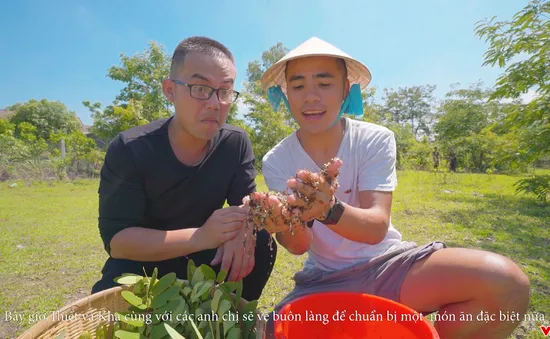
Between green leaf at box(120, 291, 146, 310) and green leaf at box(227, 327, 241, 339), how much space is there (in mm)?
442

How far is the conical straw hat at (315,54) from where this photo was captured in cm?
194

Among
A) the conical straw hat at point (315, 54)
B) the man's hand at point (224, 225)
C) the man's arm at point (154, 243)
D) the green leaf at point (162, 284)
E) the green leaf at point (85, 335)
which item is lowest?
the green leaf at point (85, 335)

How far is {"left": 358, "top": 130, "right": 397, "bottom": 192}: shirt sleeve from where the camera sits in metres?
1.92

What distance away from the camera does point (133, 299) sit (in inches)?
58.4

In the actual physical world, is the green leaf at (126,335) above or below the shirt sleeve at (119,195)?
below

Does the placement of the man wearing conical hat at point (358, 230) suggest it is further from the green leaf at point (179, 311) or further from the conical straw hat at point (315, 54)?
the green leaf at point (179, 311)

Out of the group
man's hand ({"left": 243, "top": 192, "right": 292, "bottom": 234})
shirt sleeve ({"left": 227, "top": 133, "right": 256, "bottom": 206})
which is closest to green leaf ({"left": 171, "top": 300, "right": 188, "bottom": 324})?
man's hand ({"left": 243, "top": 192, "right": 292, "bottom": 234})

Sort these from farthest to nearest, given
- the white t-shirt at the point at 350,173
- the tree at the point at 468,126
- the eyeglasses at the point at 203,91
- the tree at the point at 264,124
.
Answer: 1. the tree at the point at 468,126
2. the tree at the point at 264,124
3. the eyeglasses at the point at 203,91
4. the white t-shirt at the point at 350,173

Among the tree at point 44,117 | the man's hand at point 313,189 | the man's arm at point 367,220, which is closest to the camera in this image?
the man's hand at point 313,189

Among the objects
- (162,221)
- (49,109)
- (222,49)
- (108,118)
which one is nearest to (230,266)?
(162,221)

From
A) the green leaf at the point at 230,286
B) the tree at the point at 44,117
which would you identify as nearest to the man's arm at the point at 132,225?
the green leaf at the point at 230,286

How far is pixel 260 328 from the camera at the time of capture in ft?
4.39

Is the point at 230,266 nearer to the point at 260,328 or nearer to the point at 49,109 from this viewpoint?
the point at 260,328

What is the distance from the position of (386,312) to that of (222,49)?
1952 mm
